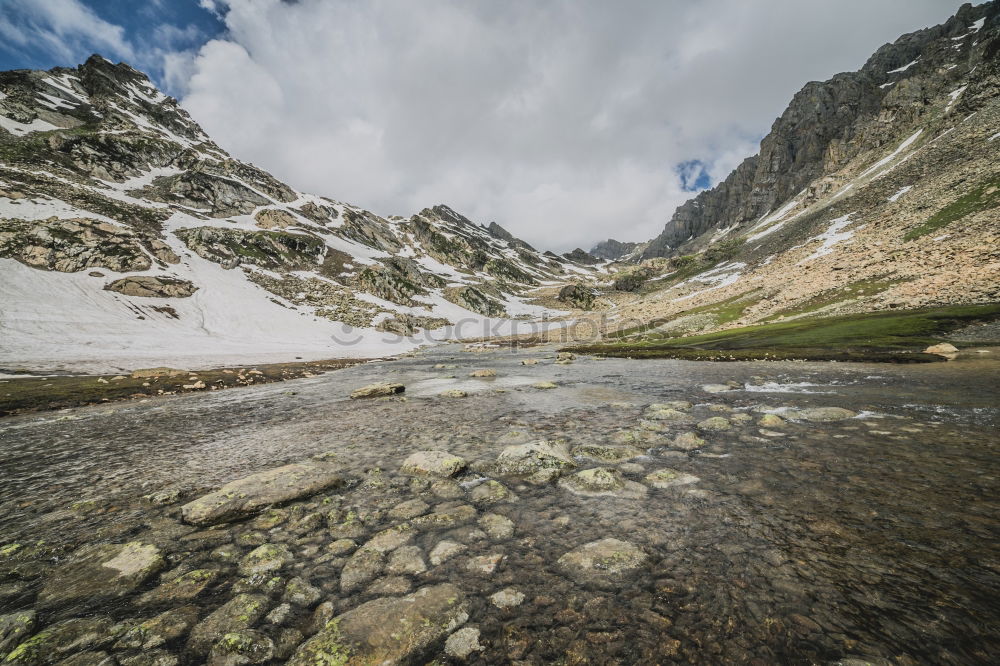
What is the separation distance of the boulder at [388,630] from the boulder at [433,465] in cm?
408

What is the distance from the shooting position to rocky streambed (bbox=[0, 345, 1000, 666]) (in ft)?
12.7

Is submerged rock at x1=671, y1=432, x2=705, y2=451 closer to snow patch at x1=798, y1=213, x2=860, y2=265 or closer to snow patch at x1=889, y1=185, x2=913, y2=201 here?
snow patch at x1=798, y1=213, x2=860, y2=265

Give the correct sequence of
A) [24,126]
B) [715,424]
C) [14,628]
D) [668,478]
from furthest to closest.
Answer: [24,126] < [715,424] < [668,478] < [14,628]

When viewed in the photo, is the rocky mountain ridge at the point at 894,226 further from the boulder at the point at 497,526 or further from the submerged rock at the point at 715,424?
the boulder at the point at 497,526

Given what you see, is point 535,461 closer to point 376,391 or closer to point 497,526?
point 497,526

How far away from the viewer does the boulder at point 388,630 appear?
149 inches

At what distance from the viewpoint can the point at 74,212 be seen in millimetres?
65875

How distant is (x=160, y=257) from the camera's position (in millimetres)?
67000

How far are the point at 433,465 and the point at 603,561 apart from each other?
499cm

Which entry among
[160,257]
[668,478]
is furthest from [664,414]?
[160,257]

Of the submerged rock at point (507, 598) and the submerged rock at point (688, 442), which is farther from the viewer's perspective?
the submerged rock at point (688, 442)

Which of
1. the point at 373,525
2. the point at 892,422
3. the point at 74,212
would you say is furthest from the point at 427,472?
the point at 74,212

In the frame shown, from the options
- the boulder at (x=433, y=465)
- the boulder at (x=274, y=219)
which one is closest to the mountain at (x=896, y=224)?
the boulder at (x=433, y=465)

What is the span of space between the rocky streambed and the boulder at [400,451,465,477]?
56mm
